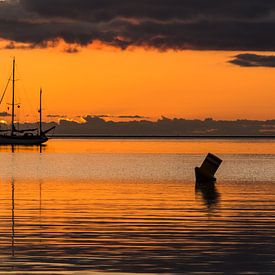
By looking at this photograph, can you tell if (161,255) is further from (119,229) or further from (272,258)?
(119,229)

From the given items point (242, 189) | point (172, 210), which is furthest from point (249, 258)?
point (242, 189)

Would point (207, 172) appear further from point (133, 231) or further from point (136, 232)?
point (136, 232)

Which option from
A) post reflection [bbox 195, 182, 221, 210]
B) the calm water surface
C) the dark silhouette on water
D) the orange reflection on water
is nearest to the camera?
the calm water surface

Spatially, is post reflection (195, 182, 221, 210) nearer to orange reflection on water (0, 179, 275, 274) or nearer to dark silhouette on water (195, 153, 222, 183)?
orange reflection on water (0, 179, 275, 274)

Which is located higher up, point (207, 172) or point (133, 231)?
point (207, 172)

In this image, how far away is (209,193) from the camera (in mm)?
57062

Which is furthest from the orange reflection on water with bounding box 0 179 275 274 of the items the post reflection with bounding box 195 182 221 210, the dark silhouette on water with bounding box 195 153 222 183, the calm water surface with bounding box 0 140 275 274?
the dark silhouette on water with bounding box 195 153 222 183

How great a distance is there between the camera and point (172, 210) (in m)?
42.0

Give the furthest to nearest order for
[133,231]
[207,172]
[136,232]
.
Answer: [207,172] → [133,231] → [136,232]

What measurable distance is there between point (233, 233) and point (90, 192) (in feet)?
85.0

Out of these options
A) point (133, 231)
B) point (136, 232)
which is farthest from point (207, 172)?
point (136, 232)

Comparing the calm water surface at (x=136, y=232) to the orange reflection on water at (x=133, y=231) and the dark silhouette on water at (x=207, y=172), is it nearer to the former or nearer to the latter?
the orange reflection on water at (x=133, y=231)

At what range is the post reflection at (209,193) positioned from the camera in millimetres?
47406

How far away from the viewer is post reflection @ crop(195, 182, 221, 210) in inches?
1866
